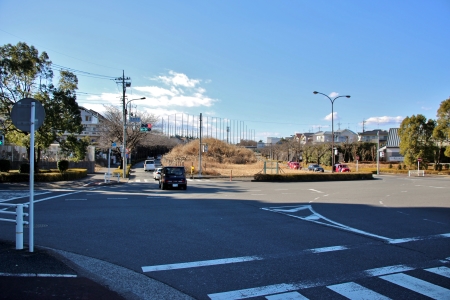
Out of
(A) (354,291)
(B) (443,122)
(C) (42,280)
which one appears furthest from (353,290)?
(B) (443,122)

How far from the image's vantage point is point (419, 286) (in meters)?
5.21

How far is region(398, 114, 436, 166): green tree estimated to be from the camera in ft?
188

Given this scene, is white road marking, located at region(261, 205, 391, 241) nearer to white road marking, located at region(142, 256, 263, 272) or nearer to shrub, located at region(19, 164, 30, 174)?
white road marking, located at region(142, 256, 263, 272)

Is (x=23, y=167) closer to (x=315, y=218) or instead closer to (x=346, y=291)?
(x=315, y=218)

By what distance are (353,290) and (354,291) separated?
35 millimetres

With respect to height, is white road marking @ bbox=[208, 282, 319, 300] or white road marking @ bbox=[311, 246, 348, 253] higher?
white road marking @ bbox=[208, 282, 319, 300]

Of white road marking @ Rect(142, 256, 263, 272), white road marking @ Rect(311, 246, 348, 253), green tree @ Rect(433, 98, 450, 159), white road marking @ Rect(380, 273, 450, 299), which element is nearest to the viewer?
white road marking @ Rect(380, 273, 450, 299)

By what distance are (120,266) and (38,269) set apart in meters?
1.27

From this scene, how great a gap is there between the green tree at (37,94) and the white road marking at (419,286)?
82.2 feet

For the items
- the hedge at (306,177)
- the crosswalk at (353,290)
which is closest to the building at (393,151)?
the hedge at (306,177)

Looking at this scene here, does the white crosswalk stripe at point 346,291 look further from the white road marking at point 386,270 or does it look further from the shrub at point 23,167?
the shrub at point 23,167

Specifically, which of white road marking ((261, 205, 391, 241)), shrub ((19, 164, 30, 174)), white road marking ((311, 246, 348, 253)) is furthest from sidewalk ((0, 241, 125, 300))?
shrub ((19, 164, 30, 174))

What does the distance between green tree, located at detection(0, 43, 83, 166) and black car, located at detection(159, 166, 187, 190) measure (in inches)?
360

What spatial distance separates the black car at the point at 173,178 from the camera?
918 inches
